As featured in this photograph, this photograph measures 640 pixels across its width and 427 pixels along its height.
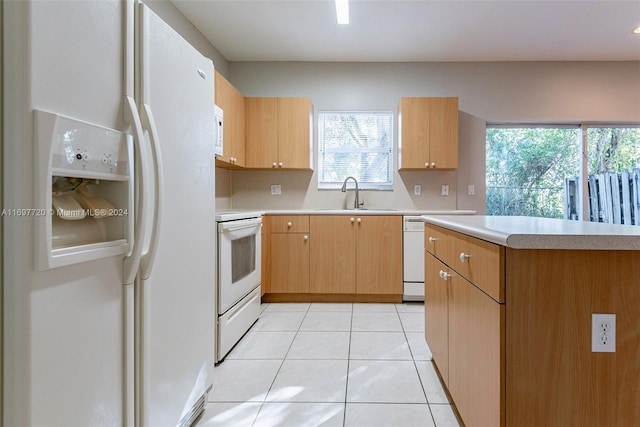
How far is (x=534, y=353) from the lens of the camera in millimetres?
961

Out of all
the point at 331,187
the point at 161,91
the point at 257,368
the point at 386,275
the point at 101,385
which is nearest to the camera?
the point at 101,385

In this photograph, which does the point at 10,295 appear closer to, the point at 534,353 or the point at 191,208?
the point at 191,208

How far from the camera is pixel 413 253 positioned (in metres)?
3.28

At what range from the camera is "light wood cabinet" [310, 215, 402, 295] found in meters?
3.29

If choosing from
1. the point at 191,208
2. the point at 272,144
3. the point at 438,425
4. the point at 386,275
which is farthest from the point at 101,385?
the point at 272,144

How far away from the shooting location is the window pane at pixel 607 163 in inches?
152

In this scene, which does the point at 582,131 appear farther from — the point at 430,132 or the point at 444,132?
the point at 430,132

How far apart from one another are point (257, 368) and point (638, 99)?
4.84 meters

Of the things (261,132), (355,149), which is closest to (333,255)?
(355,149)

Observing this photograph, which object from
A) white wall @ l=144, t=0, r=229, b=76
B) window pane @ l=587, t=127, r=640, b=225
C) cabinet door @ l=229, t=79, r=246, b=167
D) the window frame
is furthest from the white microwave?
window pane @ l=587, t=127, r=640, b=225

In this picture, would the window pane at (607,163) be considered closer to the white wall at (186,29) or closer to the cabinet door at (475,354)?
the cabinet door at (475,354)

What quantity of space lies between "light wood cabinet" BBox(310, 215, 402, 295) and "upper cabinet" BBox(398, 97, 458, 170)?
768 mm

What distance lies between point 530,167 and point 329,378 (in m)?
3.50

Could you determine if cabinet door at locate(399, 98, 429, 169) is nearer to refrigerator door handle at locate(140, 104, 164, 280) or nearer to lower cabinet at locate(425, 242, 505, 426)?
lower cabinet at locate(425, 242, 505, 426)
